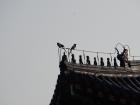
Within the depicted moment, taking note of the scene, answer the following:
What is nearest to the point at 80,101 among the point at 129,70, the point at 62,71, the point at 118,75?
the point at 62,71

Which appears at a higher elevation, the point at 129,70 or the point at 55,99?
the point at 129,70

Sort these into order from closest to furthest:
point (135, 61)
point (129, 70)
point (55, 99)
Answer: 1. point (55, 99)
2. point (129, 70)
3. point (135, 61)

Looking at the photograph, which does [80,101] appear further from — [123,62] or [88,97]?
[123,62]

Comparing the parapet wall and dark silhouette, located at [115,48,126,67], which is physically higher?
dark silhouette, located at [115,48,126,67]

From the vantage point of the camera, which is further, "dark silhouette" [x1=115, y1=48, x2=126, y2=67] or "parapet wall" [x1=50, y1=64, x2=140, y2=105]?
"dark silhouette" [x1=115, y1=48, x2=126, y2=67]

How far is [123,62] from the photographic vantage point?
2028cm

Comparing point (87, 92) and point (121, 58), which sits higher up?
point (121, 58)

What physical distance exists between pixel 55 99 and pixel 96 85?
325 cm

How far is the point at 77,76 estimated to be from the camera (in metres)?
14.3

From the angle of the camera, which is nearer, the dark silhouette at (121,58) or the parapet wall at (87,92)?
the parapet wall at (87,92)

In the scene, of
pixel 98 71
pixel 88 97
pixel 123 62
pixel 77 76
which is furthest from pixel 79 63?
pixel 123 62

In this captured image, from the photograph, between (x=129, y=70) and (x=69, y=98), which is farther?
(x=129, y=70)

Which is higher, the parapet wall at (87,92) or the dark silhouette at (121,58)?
the dark silhouette at (121,58)

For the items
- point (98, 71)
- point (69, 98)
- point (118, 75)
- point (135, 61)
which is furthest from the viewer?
point (135, 61)
